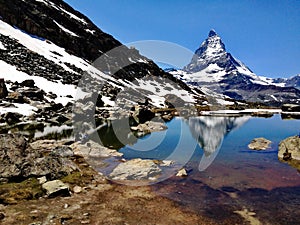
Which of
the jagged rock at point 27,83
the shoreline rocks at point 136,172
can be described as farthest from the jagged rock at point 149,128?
the jagged rock at point 27,83

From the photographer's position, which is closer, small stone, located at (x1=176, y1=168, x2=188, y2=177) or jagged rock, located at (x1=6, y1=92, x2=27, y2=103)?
small stone, located at (x1=176, y1=168, x2=188, y2=177)

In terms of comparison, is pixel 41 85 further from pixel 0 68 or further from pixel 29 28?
pixel 29 28

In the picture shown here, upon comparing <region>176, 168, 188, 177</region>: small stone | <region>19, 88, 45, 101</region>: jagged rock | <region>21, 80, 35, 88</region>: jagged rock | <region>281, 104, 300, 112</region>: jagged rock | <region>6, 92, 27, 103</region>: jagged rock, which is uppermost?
<region>281, 104, 300, 112</region>: jagged rock

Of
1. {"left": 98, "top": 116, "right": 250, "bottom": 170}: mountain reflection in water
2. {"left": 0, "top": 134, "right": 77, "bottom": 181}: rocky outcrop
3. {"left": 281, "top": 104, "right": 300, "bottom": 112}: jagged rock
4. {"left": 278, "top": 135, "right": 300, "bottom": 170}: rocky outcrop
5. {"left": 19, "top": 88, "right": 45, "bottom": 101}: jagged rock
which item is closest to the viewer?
{"left": 0, "top": 134, "right": 77, "bottom": 181}: rocky outcrop

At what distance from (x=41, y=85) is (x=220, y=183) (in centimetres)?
6821

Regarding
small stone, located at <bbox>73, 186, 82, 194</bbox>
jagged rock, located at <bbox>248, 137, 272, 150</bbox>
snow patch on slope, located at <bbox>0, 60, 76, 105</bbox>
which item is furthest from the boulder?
snow patch on slope, located at <bbox>0, 60, 76, 105</bbox>

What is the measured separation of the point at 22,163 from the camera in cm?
2134

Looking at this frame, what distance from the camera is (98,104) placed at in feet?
268

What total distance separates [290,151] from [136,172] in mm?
18599

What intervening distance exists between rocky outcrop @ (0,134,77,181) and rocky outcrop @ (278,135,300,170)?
22.6 meters

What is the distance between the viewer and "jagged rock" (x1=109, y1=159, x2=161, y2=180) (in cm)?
2362

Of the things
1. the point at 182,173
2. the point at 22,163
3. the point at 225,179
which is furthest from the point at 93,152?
the point at 225,179

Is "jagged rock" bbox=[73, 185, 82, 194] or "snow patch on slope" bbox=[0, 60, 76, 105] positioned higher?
"snow patch on slope" bbox=[0, 60, 76, 105]

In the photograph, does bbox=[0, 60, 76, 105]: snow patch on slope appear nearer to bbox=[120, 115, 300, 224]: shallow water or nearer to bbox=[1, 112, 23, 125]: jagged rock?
bbox=[1, 112, 23, 125]: jagged rock
